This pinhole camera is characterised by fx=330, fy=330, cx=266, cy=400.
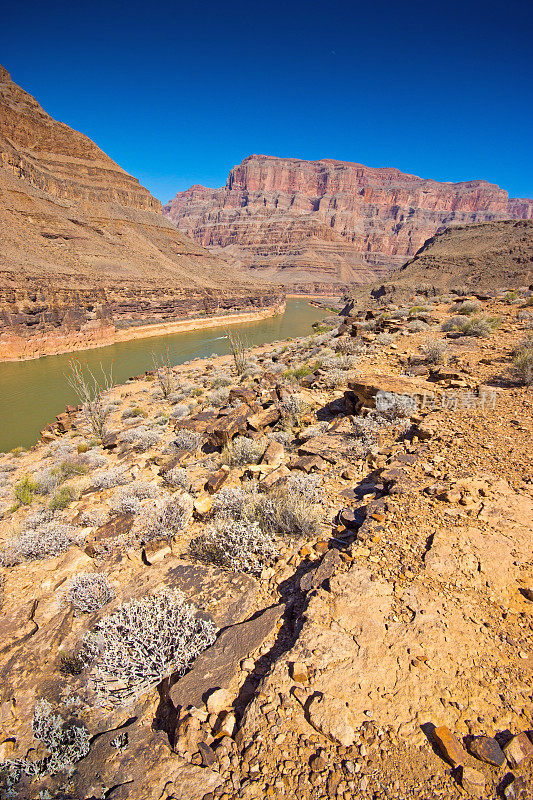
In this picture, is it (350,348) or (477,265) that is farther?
(477,265)

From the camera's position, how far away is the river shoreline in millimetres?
26891

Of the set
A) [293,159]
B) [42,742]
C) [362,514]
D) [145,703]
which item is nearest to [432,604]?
[362,514]

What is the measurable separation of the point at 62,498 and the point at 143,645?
439cm

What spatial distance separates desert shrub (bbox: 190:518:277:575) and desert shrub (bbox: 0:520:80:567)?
2221 millimetres

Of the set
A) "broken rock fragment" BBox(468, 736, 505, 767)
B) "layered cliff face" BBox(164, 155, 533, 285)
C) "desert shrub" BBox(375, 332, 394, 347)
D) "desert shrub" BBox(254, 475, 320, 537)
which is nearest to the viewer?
"broken rock fragment" BBox(468, 736, 505, 767)

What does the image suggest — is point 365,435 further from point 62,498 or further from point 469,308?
point 469,308

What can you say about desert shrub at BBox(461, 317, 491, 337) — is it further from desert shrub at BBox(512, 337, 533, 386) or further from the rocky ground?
the rocky ground

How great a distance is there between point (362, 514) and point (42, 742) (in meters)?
3.23

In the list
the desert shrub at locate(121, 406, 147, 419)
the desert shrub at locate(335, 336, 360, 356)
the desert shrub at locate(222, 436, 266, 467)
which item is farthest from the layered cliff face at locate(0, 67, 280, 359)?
the desert shrub at locate(222, 436, 266, 467)

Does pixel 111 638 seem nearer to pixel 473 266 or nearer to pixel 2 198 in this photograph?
pixel 473 266

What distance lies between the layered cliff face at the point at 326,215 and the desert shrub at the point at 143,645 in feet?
348

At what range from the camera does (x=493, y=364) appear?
22.7ft

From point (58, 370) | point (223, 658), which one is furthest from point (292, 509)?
point (58, 370)

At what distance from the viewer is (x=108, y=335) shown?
33.9 meters
